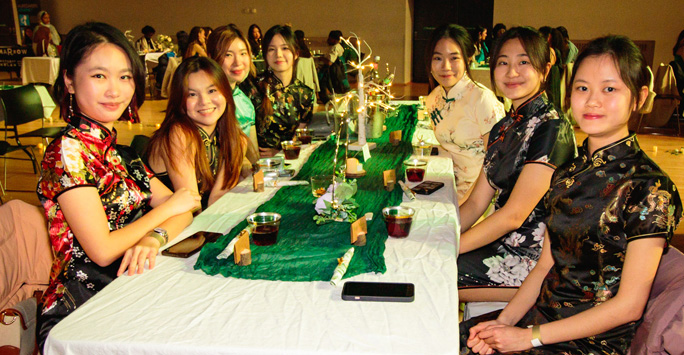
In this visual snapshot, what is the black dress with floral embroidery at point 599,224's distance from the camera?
139 cm

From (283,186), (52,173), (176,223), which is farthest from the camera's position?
(283,186)

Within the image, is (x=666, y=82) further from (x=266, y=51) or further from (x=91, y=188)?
(x=91, y=188)

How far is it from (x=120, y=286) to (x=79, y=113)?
613mm

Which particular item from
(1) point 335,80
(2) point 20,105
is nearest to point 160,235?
(2) point 20,105

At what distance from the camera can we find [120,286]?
1.47 metres

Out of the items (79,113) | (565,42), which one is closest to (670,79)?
(565,42)

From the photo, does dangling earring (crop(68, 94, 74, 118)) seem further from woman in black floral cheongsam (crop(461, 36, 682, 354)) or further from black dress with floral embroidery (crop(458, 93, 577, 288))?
black dress with floral embroidery (crop(458, 93, 577, 288))

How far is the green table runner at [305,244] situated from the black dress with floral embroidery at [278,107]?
1491 mm

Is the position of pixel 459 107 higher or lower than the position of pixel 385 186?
higher

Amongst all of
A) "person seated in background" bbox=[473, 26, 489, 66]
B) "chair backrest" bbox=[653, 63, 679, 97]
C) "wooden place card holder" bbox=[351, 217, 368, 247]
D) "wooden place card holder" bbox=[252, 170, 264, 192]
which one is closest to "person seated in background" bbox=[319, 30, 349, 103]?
"person seated in background" bbox=[473, 26, 489, 66]

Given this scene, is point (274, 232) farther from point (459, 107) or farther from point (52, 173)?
point (459, 107)

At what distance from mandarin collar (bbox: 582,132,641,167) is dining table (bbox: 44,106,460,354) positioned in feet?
1.68

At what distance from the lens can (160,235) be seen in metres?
1.74

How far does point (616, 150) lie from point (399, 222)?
2.23 ft
